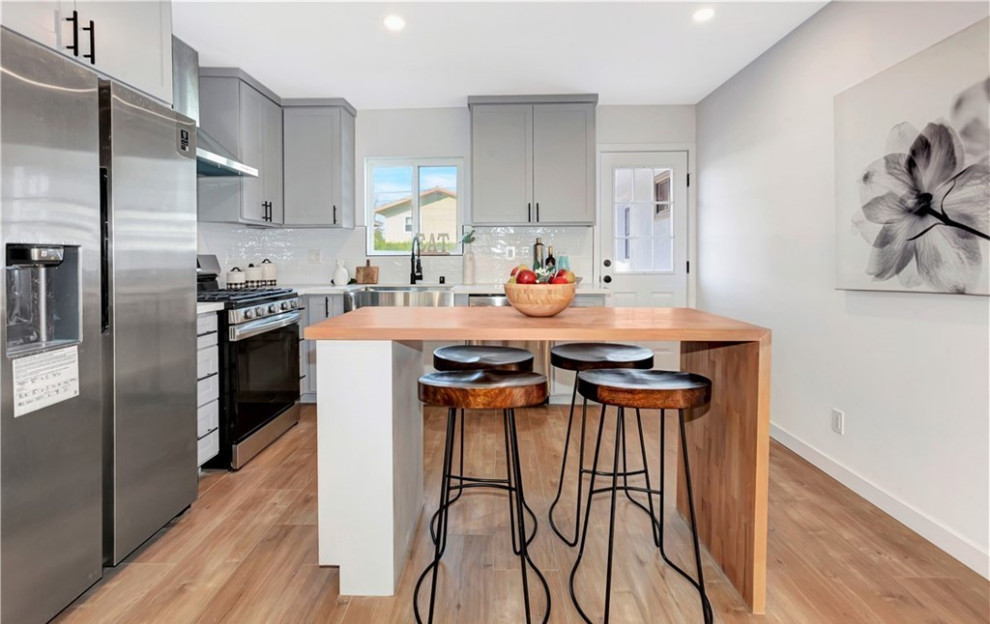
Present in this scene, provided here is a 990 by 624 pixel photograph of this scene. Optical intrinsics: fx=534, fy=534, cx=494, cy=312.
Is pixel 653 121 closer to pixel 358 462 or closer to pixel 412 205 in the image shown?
pixel 412 205

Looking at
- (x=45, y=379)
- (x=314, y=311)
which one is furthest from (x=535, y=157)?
(x=45, y=379)

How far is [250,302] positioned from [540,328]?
79.3 inches

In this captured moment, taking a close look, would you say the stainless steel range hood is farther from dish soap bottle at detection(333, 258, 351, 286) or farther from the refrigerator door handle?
dish soap bottle at detection(333, 258, 351, 286)

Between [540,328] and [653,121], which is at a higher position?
[653,121]

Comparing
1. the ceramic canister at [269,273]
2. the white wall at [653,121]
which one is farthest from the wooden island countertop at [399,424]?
the white wall at [653,121]

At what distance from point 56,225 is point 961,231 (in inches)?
121

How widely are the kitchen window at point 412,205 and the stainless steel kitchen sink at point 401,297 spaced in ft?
2.06

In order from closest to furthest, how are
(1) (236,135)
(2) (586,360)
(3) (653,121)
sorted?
(2) (586,360) < (1) (236,135) < (3) (653,121)

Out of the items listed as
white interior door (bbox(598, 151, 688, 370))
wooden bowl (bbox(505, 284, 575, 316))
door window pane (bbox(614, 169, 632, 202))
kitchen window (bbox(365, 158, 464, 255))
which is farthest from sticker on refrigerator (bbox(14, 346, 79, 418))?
door window pane (bbox(614, 169, 632, 202))

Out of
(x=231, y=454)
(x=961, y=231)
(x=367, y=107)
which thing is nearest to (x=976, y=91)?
(x=961, y=231)

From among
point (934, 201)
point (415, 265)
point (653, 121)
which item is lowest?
point (415, 265)

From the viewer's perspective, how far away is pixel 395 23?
3051 millimetres

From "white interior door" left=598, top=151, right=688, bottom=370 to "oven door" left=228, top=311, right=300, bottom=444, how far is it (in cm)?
265

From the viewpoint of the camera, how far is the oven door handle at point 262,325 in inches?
111
